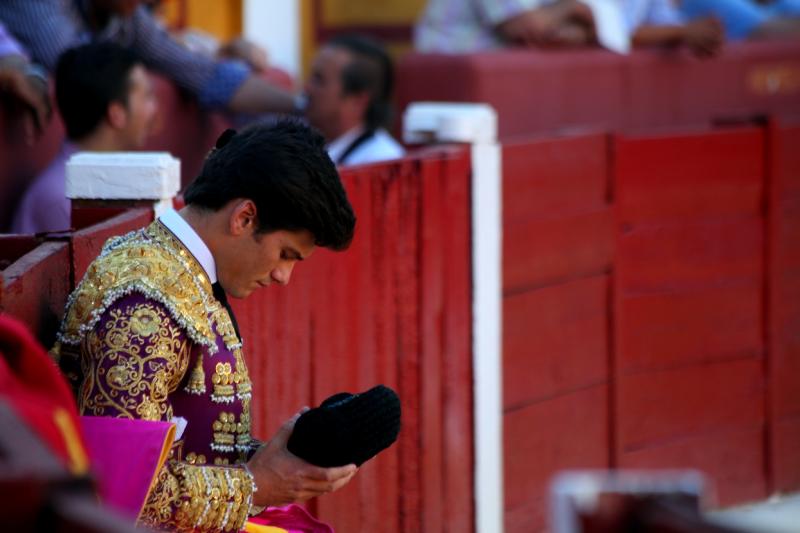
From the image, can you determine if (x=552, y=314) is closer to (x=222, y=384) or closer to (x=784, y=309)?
(x=784, y=309)

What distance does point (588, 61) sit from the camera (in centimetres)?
646

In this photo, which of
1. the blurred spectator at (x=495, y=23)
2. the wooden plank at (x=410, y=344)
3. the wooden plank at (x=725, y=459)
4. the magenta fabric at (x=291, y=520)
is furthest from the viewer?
the wooden plank at (x=725, y=459)

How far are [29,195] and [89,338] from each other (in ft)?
6.64

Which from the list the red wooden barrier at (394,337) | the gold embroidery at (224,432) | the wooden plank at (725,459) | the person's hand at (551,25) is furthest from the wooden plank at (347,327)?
the wooden plank at (725,459)

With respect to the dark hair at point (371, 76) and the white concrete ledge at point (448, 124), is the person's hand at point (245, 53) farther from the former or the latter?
the white concrete ledge at point (448, 124)

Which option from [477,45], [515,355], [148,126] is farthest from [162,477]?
[477,45]

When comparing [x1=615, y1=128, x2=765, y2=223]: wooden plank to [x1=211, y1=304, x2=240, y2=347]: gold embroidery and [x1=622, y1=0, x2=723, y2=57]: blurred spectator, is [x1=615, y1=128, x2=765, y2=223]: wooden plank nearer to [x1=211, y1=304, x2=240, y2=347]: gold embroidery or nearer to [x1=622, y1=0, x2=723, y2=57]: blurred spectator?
[x1=622, y1=0, x2=723, y2=57]: blurred spectator

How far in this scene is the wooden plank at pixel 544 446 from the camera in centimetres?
559

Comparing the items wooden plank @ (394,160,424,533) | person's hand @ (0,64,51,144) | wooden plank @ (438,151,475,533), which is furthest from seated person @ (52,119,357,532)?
wooden plank @ (438,151,475,533)

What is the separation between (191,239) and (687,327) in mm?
4288

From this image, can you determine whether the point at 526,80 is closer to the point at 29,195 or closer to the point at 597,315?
Result: the point at 597,315

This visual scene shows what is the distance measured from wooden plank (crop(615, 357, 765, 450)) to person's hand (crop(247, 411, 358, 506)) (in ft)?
12.2

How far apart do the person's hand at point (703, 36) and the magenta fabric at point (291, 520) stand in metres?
4.27

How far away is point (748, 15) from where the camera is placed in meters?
8.39
